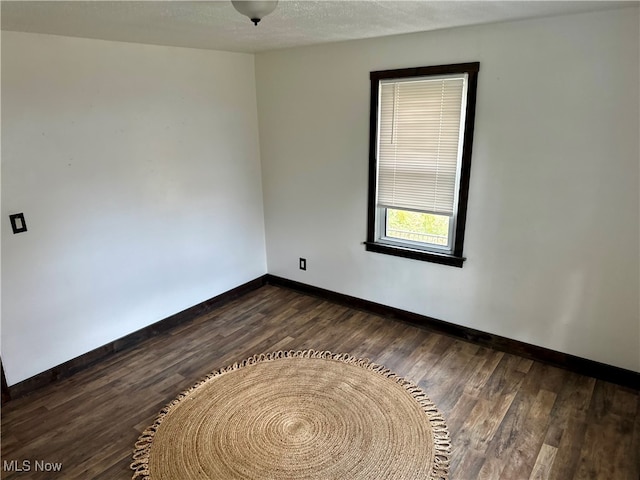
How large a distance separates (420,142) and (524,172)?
2.48 feet

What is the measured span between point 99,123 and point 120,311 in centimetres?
139

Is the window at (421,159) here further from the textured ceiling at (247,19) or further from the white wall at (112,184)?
the white wall at (112,184)

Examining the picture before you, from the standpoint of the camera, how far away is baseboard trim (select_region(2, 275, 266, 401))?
2.81 meters

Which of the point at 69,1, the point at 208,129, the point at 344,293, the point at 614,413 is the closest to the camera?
the point at 69,1

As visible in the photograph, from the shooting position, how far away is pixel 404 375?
294 centimetres

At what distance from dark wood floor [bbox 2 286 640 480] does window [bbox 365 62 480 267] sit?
0.76m

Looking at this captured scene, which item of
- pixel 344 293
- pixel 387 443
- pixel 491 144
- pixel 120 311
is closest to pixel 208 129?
pixel 120 311

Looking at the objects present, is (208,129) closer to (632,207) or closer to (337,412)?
(337,412)

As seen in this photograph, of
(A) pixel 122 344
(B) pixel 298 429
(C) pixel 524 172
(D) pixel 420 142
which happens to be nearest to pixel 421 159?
(D) pixel 420 142

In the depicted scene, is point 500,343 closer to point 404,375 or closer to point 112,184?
point 404,375

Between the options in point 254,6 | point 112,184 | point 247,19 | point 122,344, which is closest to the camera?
point 254,6

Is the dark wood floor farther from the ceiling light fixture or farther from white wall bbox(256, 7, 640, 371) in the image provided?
the ceiling light fixture

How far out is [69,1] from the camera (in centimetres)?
191

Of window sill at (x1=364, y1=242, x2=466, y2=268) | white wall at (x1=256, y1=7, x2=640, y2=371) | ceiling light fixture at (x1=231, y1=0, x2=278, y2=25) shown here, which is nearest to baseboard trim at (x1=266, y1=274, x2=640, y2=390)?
white wall at (x1=256, y1=7, x2=640, y2=371)
